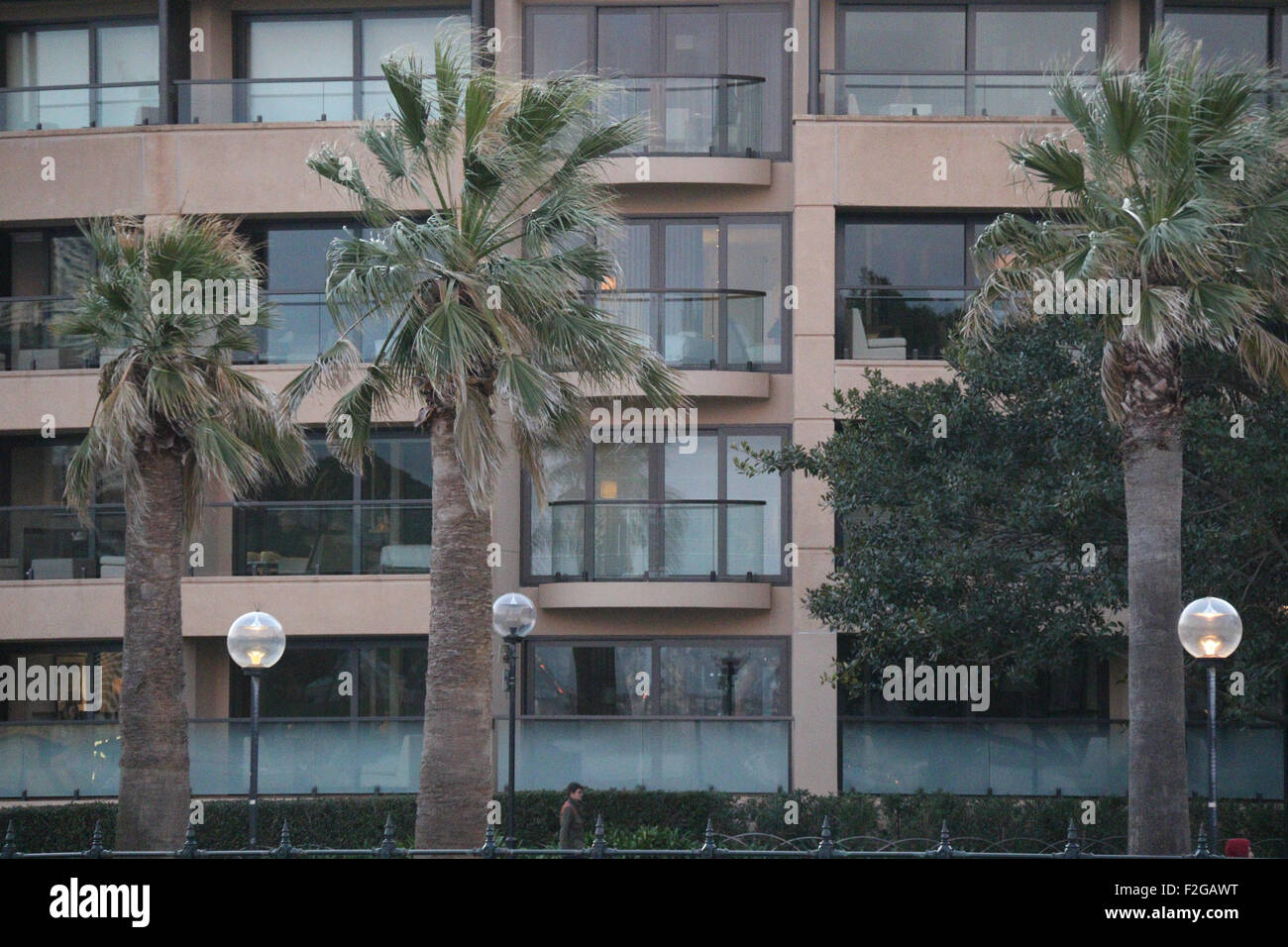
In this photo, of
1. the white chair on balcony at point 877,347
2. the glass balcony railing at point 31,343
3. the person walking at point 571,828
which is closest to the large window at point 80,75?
the glass balcony railing at point 31,343

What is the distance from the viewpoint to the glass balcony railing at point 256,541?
25422mm

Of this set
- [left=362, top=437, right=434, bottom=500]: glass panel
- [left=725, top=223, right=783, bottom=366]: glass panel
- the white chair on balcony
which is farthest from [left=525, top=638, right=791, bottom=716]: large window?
the white chair on balcony

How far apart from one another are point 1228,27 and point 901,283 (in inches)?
268

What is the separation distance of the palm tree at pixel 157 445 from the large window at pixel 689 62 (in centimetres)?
806

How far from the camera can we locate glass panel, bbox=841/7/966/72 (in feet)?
86.3

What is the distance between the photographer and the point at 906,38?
26.4 meters

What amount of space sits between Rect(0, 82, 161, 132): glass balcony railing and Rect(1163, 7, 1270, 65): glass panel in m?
16.5

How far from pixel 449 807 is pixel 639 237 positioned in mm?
11190

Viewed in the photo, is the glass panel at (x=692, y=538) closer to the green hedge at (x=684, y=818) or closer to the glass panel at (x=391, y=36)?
the green hedge at (x=684, y=818)

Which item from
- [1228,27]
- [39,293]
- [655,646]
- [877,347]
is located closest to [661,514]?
[655,646]

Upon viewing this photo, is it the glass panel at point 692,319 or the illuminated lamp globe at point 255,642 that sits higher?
the glass panel at point 692,319

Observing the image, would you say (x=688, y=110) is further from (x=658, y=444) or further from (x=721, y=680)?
(x=721, y=680)

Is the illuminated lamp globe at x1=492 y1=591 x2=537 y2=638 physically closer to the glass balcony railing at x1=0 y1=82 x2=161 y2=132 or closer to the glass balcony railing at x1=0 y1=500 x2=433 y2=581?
the glass balcony railing at x1=0 y1=500 x2=433 y2=581
